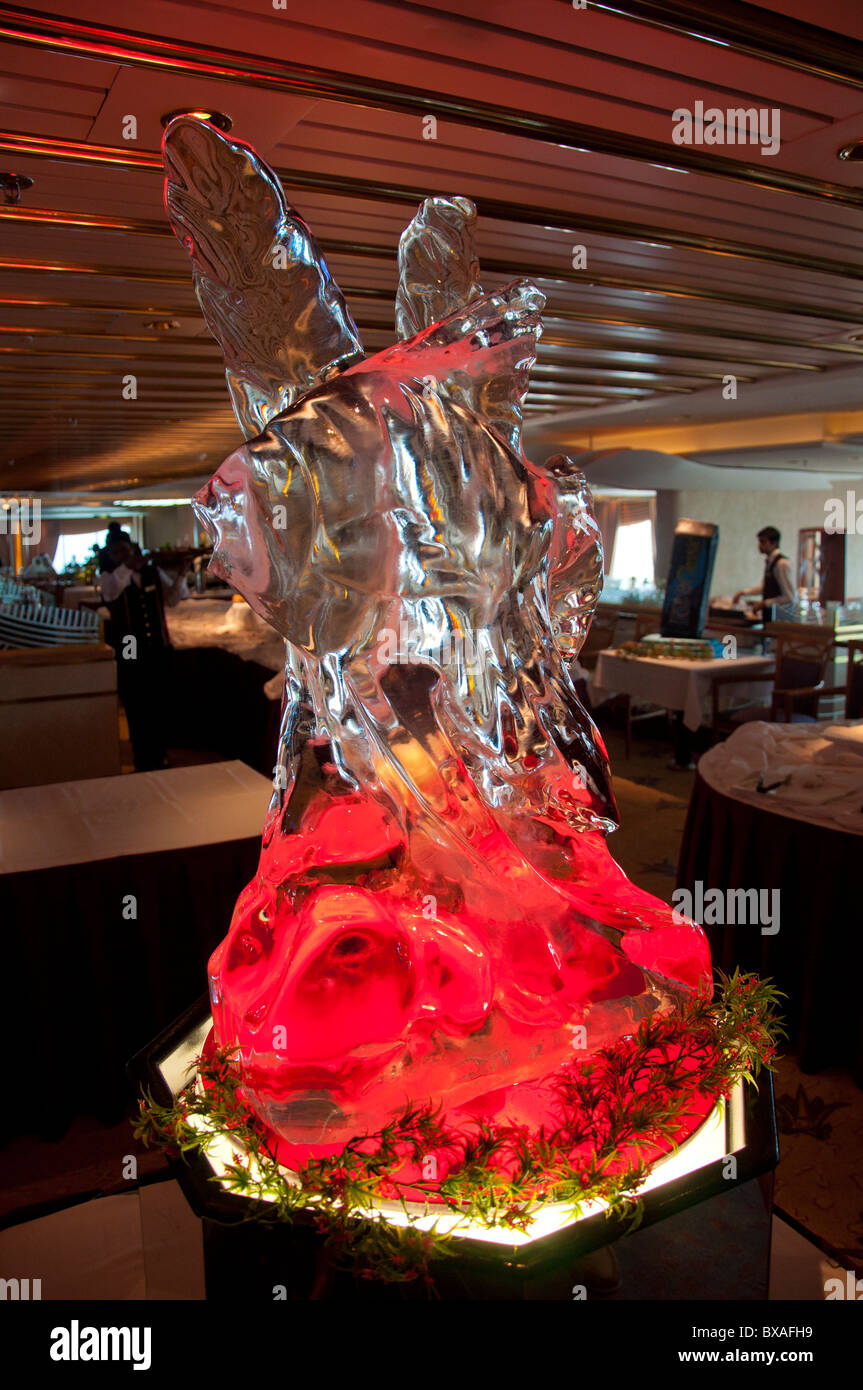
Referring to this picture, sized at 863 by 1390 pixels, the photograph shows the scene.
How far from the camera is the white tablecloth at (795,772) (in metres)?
2.62

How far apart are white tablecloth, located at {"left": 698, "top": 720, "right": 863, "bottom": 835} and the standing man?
4319mm

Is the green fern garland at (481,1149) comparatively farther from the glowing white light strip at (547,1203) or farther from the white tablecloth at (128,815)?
the white tablecloth at (128,815)

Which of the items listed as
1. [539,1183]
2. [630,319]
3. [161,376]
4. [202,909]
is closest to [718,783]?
[202,909]

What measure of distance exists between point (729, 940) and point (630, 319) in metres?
2.90

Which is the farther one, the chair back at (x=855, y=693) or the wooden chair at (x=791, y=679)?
the wooden chair at (x=791, y=679)

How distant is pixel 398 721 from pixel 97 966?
5.55 feet

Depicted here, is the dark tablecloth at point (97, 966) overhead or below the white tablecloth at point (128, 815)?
below

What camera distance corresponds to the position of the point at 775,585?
7.71 metres

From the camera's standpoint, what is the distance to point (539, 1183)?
3.00 ft

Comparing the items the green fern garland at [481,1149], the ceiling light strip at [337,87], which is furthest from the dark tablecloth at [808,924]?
the ceiling light strip at [337,87]

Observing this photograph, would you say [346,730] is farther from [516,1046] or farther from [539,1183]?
[539,1183]

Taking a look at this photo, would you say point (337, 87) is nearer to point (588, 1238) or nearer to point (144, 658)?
point (588, 1238)

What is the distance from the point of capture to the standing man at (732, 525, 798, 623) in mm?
7336

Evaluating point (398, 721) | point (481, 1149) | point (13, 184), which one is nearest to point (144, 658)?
point (13, 184)
